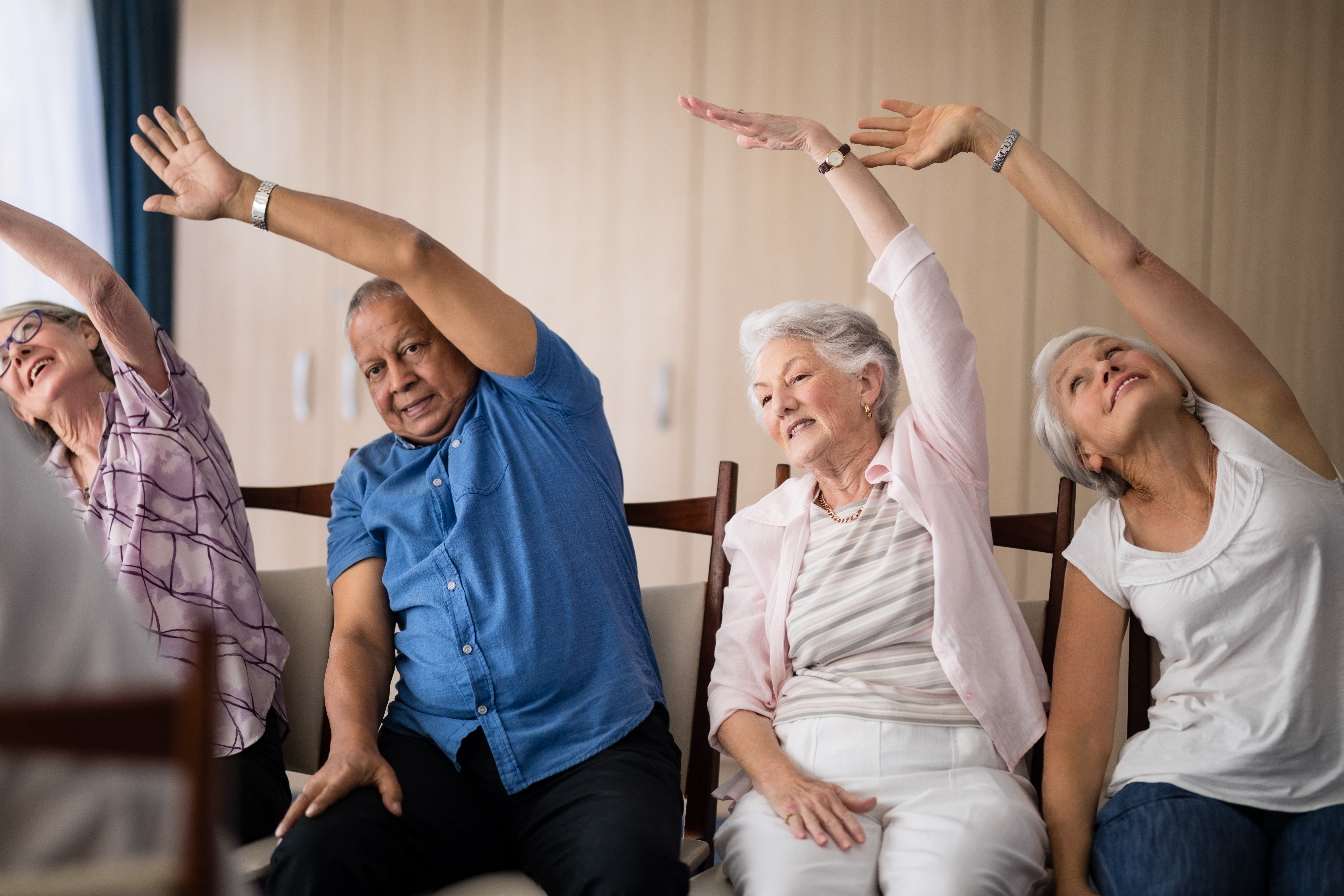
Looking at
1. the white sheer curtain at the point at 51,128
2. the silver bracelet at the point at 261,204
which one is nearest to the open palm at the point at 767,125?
the silver bracelet at the point at 261,204

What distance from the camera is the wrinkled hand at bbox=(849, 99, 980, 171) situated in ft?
5.28

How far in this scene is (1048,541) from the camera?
5.68 ft

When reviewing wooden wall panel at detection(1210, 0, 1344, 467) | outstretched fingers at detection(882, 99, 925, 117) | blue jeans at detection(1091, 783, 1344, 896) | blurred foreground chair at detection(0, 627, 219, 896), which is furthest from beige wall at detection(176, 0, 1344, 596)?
blurred foreground chair at detection(0, 627, 219, 896)

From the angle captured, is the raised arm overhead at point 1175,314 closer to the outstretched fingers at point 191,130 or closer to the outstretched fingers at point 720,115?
the outstretched fingers at point 720,115

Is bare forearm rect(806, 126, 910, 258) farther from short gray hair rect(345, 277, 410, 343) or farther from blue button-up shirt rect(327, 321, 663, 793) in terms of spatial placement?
short gray hair rect(345, 277, 410, 343)

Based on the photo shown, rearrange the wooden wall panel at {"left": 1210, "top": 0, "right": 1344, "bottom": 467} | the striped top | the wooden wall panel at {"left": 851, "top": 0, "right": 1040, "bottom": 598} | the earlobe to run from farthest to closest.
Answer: the wooden wall panel at {"left": 851, "top": 0, "right": 1040, "bottom": 598} → the wooden wall panel at {"left": 1210, "top": 0, "right": 1344, "bottom": 467} → the earlobe → the striped top

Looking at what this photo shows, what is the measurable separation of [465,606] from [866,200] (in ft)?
2.91

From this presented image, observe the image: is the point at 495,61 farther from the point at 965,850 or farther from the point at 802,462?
the point at 965,850

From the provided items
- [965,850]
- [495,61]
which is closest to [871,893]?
Answer: [965,850]

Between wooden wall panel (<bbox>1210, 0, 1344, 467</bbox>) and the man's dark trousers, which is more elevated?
wooden wall panel (<bbox>1210, 0, 1344, 467</bbox>)

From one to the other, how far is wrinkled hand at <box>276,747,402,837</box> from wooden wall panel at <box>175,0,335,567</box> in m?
2.44

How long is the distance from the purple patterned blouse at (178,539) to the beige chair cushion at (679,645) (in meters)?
0.64

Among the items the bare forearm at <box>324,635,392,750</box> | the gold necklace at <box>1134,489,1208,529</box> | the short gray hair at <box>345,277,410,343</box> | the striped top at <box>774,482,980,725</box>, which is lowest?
the bare forearm at <box>324,635,392,750</box>

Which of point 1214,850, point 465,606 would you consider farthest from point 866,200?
point 1214,850
